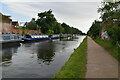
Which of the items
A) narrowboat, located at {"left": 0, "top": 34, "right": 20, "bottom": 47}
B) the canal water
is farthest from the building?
the canal water

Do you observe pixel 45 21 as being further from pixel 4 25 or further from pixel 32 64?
pixel 32 64

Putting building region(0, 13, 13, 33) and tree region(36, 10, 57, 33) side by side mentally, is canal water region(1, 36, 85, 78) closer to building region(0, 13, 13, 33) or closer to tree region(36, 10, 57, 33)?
building region(0, 13, 13, 33)

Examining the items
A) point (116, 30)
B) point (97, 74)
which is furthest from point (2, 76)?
point (116, 30)

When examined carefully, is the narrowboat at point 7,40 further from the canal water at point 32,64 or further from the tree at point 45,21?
the tree at point 45,21

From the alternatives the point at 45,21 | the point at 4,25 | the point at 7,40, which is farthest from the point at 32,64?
the point at 45,21

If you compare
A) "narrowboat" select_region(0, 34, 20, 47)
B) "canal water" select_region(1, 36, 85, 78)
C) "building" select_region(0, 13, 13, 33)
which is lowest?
"canal water" select_region(1, 36, 85, 78)

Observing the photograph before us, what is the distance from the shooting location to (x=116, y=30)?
13.7 m

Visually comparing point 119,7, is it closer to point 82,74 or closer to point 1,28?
point 82,74

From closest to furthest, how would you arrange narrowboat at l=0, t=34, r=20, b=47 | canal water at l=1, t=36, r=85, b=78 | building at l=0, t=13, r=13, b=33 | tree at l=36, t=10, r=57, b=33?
canal water at l=1, t=36, r=85, b=78, narrowboat at l=0, t=34, r=20, b=47, building at l=0, t=13, r=13, b=33, tree at l=36, t=10, r=57, b=33

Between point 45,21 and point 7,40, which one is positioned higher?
point 45,21

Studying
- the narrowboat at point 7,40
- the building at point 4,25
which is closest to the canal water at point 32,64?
the narrowboat at point 7,40

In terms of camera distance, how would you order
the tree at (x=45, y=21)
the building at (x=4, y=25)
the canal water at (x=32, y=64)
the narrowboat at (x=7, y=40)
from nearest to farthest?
the canal water at (x=32, y=64) < the narrowboat at (x=7, y=40) < the building at (x=4, y=25) < the tree at (x=45, y=21)

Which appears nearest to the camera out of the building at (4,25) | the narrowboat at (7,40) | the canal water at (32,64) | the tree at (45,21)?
the canal water at (32,64)

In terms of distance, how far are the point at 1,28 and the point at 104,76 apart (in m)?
54.9
